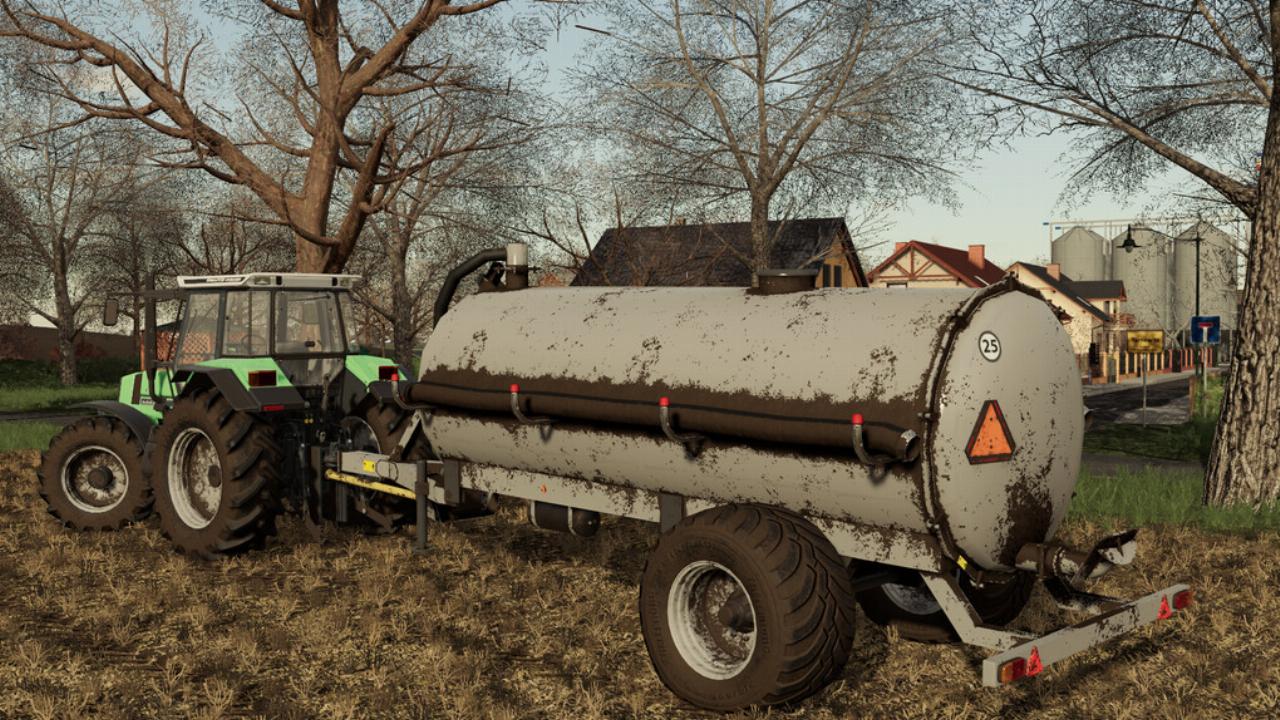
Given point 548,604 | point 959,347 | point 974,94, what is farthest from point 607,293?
point 974,94

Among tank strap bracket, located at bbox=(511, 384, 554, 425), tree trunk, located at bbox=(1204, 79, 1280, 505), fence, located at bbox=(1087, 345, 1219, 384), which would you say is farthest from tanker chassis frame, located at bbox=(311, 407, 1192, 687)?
fence, located at bbox=(1087, 345, 1219, 384)

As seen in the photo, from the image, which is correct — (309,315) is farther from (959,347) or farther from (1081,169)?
(1081,169)

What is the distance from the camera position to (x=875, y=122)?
20.4 m

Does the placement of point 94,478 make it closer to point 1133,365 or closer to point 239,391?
point 239,391

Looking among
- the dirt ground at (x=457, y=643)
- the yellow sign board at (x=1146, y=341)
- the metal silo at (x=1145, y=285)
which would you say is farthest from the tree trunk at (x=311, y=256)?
the metal silo at (x=1145, y=285)

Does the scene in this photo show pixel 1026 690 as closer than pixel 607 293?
Yes

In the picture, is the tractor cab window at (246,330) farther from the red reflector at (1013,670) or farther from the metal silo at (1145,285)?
the metal silo at (1145,285)

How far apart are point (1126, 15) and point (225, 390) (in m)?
11.0

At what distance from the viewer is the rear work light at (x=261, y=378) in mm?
8727

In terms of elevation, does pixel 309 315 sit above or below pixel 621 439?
above

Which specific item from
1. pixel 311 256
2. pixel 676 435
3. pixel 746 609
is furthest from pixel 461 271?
pixel 311 256

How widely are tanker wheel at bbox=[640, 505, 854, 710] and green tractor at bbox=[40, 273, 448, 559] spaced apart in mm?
3177

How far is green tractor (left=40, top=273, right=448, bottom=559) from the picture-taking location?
28.4 feet

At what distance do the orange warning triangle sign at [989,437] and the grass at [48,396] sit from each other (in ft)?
97.8
